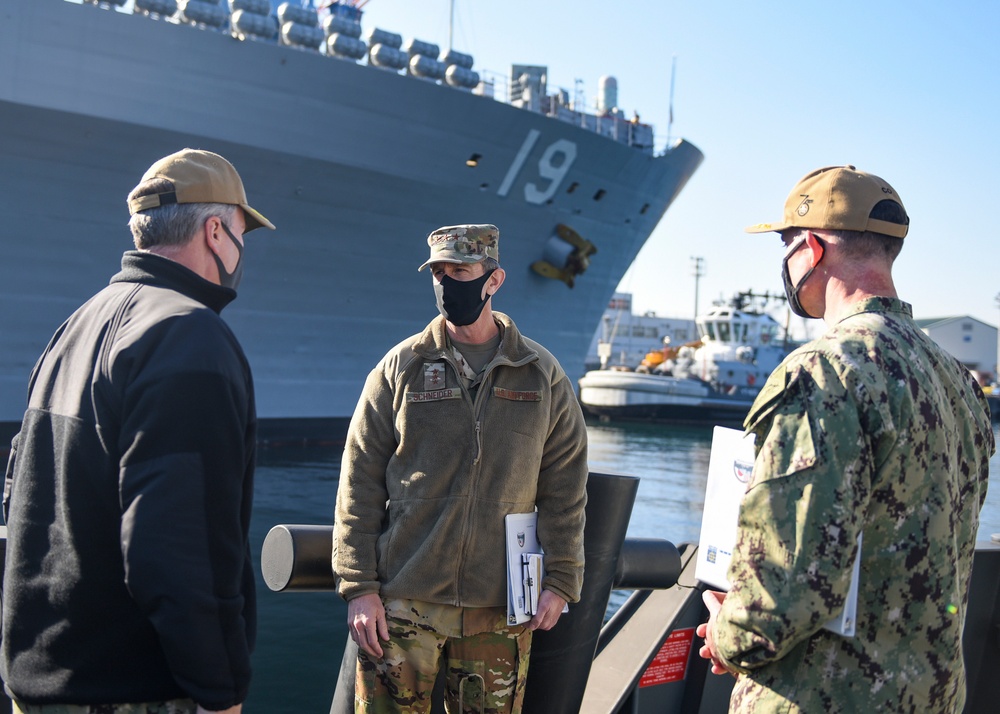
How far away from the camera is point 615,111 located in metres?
16.4

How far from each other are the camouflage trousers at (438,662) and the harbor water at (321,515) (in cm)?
52

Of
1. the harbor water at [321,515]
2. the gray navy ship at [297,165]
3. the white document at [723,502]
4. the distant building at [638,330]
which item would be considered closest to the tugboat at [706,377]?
the harbor water at [321,515]

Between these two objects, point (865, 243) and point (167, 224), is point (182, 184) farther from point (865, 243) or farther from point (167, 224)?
point (865, 243)

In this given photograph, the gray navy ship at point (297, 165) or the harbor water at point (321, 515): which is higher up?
the gray navy ship at point (297, 165)

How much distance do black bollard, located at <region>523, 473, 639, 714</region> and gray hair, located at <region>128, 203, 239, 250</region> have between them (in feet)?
3.82

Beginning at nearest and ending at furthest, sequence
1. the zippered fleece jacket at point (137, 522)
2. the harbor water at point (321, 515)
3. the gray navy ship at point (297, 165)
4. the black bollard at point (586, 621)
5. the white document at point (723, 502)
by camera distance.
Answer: the zippered fleece jacket at point (137, 522)
the white document at point (723, 502)
the black bollard at point (586, 621)
the harbor water at point (321, 515)
the gray navy ship at point (297, 165)

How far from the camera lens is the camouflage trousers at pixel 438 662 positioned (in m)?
1.97

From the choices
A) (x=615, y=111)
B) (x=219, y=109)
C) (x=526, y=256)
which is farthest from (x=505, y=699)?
(x=615, y=111)

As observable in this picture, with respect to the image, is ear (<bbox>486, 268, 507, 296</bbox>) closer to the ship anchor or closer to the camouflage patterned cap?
the camouflage patterned cap

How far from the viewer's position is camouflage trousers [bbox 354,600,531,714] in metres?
1.97

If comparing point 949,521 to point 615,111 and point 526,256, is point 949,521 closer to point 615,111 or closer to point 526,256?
point 526,256

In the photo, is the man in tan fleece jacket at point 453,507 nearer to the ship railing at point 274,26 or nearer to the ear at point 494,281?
the ear at point 494,281

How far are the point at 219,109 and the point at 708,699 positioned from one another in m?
10.2

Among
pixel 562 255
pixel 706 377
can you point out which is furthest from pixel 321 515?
pixel 706 377
